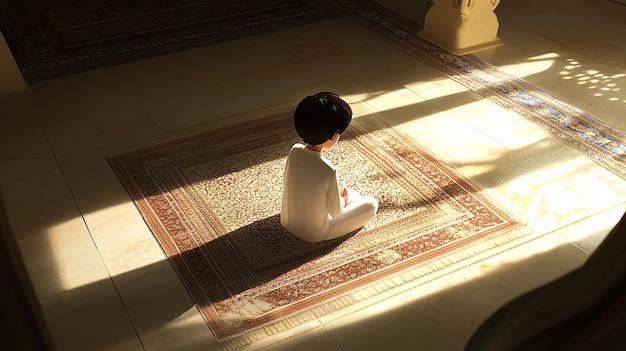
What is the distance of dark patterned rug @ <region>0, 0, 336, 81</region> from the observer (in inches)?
212

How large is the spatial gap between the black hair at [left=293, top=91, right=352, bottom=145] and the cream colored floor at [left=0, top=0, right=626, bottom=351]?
2.73ft

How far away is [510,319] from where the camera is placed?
0.42 metres

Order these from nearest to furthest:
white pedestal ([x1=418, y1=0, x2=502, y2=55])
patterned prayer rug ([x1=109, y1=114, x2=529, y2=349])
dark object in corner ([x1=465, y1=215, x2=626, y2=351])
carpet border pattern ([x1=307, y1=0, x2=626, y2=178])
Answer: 1. dark object in corner ([x1=465, y1=215, x2=626, y2=351])
2. patterned prayer rug ([x1=109, y1=114, x2=529, y2=349])
3. carpet border pattern ([x1=307, y1=0, x2=626, y2=178])
4. white pedestal ([x1=418, y1=0, x2=502, y2=55])

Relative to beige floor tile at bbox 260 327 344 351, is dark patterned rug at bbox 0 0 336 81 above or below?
below

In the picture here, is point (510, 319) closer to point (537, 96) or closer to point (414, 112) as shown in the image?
point (414, 112)

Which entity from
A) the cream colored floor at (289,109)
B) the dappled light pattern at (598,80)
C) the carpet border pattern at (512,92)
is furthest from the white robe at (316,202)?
the dappled light pattern at (598,80)

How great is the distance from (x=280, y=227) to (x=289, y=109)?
144 cm

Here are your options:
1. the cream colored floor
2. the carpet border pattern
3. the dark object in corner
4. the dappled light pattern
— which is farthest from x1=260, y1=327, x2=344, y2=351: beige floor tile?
the dappled light pattern

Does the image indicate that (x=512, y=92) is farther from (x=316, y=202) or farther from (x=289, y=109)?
(x=316, y=202)

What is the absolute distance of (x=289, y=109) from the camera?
4.43 metres

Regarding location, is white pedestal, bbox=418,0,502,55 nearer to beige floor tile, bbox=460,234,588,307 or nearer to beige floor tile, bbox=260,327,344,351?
beige floor tile, bbox=460,234,588,307

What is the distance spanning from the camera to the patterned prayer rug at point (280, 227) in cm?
277

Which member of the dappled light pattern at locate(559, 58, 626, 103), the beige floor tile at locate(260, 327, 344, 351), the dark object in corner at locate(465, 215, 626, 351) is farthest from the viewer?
the dappled light pattern at locate(559, 58, 626, 103)

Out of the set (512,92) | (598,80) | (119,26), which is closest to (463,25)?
(512,92)
